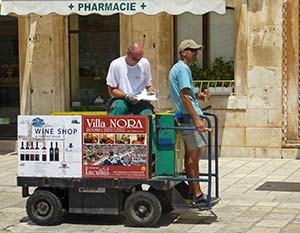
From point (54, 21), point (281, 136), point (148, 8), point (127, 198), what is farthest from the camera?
point (54, 21)

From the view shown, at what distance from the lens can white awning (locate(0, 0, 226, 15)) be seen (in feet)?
38.4

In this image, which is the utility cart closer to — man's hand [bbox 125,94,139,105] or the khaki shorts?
the khaki shorts

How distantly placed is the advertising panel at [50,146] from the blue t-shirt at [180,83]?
43.4 inches

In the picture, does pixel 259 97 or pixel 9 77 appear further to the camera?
pixel 9 77

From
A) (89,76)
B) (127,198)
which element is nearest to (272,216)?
(127,198)

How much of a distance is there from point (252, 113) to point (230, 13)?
1982mm

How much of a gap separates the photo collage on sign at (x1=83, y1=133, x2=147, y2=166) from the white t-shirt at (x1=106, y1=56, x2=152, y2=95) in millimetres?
704

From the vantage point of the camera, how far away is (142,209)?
7.39m

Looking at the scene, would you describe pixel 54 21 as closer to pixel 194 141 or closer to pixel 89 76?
pixel 89 76

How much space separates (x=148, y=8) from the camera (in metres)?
11.8

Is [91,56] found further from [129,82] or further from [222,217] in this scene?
[222,217]

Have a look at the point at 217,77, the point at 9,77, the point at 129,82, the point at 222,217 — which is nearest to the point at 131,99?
the point at 129,82

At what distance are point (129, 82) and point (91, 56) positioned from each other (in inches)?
Answer: 258

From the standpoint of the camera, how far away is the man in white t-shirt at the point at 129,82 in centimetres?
764
